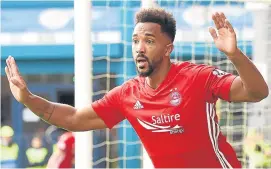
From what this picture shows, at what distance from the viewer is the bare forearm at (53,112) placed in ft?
12.6

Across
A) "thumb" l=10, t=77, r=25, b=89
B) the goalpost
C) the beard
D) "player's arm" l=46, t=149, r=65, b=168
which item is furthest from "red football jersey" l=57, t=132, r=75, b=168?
the beard

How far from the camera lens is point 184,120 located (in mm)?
3512

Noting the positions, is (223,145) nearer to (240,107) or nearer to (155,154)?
(155,154)

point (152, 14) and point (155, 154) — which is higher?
point (152, 14)

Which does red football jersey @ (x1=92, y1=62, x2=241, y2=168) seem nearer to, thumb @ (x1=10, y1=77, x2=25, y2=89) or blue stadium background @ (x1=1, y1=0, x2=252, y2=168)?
thumb @ (x1=10, y1=77, x2=25, y2=89)

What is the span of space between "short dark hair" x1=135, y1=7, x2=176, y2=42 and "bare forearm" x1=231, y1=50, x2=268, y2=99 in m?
0.48

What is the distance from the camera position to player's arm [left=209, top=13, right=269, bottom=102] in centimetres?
320

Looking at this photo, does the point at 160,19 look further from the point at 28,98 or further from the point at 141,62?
the point at 28,98

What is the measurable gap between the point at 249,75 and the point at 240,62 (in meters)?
0.07

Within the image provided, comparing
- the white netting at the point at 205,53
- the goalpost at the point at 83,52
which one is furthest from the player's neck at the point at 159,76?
the white netting at the point at 205,53

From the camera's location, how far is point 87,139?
16.0 ft

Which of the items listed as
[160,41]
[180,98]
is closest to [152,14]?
[160,41]

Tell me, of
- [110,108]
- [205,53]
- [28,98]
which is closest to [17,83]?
[28,98]

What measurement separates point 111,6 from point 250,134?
1.78 meters
